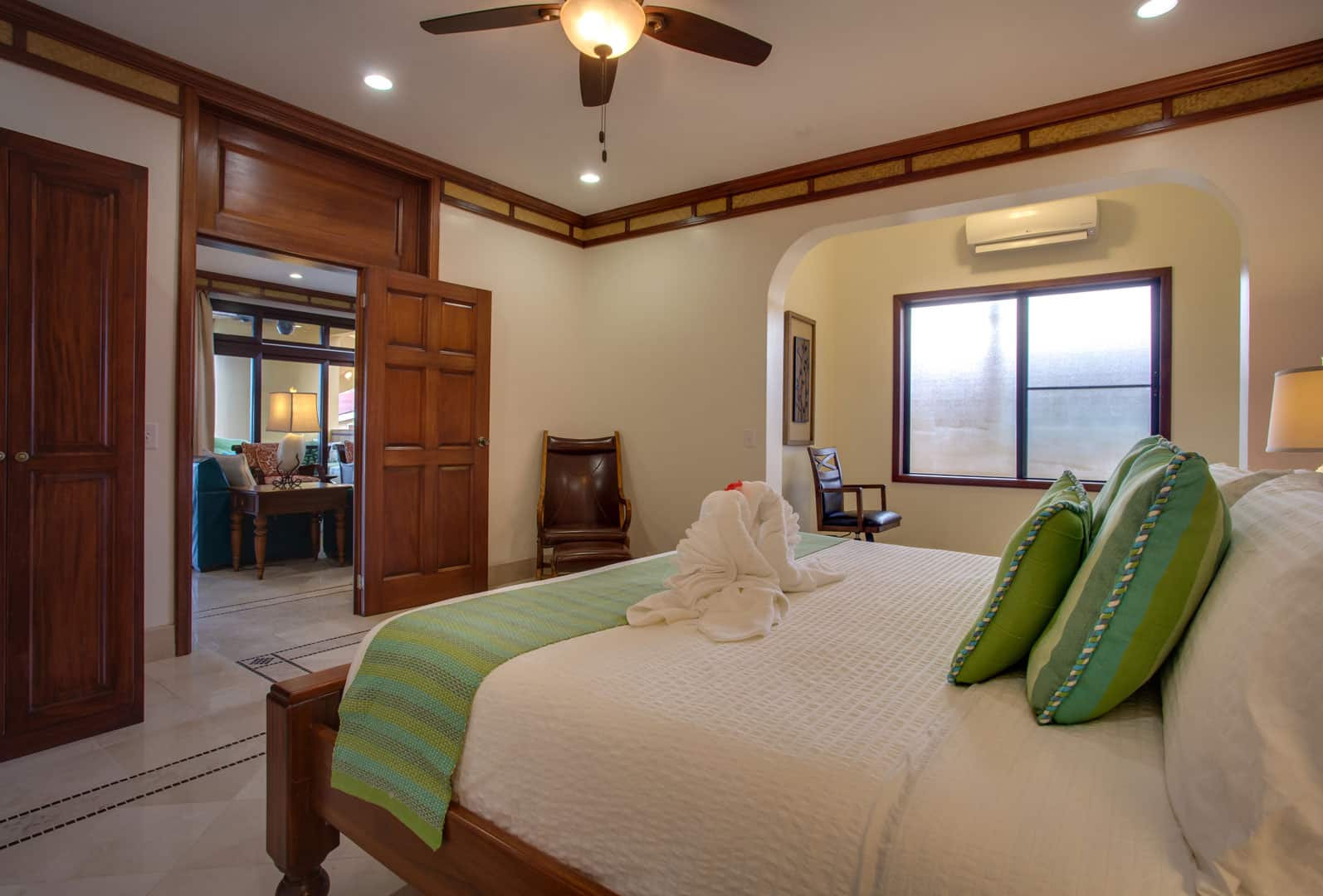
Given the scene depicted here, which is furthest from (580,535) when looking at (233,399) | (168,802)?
(233,399)

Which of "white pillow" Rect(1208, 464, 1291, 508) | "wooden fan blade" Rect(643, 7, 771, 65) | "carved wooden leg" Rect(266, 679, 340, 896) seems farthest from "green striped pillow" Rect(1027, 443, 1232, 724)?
"wooden fan blade" Rect(643, 7, 771, 65)

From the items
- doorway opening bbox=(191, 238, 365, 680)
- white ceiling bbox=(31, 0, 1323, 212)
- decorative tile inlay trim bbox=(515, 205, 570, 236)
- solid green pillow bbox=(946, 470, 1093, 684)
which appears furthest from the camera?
decorative tile inlay trim bbox=(515, 205, 570, 236)

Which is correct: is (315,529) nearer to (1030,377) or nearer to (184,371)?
(184,371)

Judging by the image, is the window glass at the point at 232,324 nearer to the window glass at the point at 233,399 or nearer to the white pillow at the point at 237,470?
the window glass at the point at 233,399

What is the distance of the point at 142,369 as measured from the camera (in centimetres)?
247

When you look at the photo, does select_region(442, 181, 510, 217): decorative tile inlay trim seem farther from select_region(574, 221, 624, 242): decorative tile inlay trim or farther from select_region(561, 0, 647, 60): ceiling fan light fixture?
select_region(561, 0, 647, 60): ceiling fan light fixture

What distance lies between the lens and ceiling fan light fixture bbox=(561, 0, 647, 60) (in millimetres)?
2156

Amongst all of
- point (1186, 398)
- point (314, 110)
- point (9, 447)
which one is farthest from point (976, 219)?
point (9, 447)

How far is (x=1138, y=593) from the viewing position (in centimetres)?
98

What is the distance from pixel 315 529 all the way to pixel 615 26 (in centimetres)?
480

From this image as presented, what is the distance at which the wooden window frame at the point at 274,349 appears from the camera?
730cm

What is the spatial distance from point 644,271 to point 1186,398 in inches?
155

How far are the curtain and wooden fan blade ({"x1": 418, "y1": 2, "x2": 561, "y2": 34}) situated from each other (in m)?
5.68

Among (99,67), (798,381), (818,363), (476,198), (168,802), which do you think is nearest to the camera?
(168,802)
